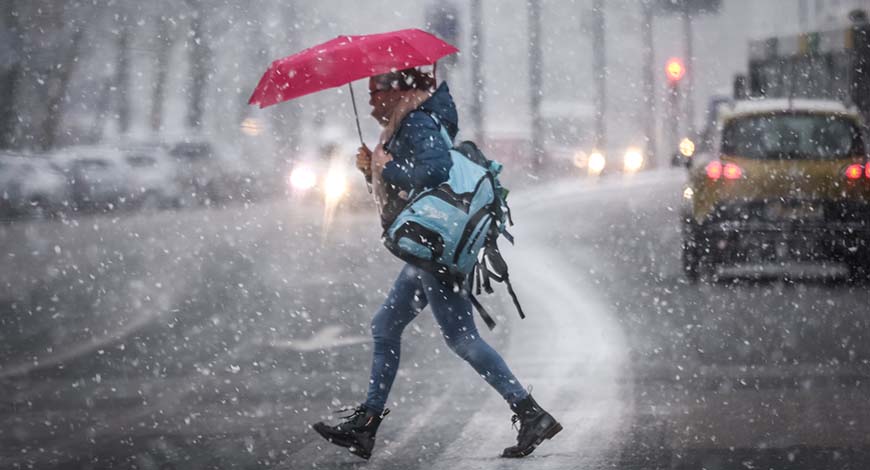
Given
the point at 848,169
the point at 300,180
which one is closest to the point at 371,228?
the point at 300,180

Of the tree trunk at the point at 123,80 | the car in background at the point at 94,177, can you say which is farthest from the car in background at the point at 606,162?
the car in background at the point at 94,177

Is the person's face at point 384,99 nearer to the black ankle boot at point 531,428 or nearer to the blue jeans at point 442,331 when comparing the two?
the blue jeans at point 442,331

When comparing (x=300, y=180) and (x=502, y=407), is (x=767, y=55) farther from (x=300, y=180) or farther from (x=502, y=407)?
(x=502, y=407)

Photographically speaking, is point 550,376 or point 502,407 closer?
point 502,407

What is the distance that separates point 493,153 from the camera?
51.8 m

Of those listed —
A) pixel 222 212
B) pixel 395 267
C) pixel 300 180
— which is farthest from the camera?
pixel 222 212

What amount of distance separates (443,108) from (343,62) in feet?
1.44

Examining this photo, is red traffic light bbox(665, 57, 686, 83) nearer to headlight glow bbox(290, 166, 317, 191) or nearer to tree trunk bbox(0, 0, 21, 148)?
→ headlight glow bbox(290, 166, 317, 191)

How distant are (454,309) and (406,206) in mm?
489

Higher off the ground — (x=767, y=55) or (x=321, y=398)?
(x=767, y=55)

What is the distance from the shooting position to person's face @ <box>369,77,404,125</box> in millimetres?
5867

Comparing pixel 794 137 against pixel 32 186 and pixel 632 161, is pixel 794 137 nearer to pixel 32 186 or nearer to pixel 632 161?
pixel 32 186

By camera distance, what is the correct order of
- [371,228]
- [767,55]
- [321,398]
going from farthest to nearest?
[767,55] → [371,228] → [321,398]

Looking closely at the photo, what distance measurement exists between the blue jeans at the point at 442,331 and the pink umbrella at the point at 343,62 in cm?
82
